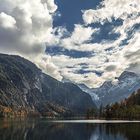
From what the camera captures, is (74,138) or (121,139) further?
(74,138)

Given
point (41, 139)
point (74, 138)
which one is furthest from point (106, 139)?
point (41, 139)

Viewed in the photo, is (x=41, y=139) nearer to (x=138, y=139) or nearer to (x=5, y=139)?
(x=5, y=139)

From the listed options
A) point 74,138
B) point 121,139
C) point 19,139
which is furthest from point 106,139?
point 19,139

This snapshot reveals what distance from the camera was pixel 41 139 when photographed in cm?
9125

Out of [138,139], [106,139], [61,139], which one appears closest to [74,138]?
[61,139]

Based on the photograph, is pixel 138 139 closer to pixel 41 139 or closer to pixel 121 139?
pixel 121 139

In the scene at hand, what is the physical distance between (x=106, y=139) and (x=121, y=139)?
4.19m

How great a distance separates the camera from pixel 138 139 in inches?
3290

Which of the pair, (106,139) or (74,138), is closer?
(106,139)

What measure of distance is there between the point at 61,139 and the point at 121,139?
1671 centimetres

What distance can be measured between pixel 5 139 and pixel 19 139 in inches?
154

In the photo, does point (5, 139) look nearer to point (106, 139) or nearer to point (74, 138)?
point (74, 138)

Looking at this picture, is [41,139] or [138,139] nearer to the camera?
[138,139]

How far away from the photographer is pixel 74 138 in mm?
94062
